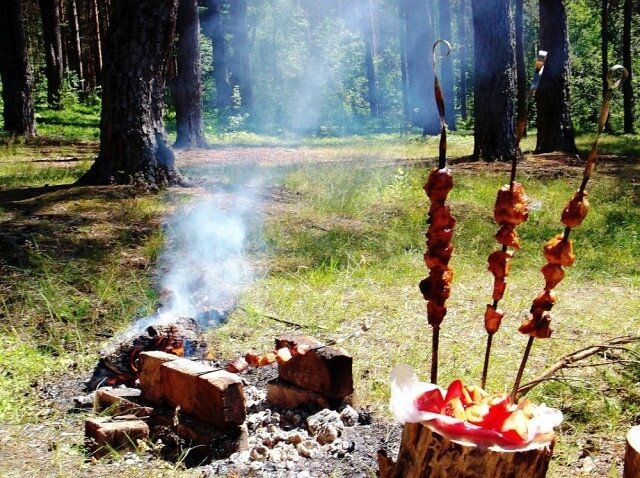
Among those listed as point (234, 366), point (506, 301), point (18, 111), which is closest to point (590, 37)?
point (18, 111)

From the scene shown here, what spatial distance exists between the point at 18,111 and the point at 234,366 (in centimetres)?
1098

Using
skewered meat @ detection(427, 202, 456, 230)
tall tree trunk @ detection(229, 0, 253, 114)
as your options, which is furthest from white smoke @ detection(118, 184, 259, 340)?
tall tree trunk @ detection(229, 0, 253, 114)

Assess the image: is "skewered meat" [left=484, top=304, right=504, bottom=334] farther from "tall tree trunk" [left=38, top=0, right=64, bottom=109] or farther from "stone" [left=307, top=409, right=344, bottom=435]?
"tall tree trunk" [left=38, top=0, right=64, bottom=109]

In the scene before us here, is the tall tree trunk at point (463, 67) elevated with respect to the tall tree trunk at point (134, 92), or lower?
elevated

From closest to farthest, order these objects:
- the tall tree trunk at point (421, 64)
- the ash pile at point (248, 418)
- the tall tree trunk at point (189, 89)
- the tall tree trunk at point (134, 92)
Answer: the ash pile at point (248, 418) < the tall tree trunk at point (134, 92) < the tall tree trunk at point (189, 89) < the tall tree trunk at point (421, 64)

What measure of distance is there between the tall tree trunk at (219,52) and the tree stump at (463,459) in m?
22.8

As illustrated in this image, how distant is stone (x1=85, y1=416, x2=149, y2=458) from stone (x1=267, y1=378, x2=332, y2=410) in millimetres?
698

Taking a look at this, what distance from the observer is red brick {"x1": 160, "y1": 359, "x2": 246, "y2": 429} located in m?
2.90

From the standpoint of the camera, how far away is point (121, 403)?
3182 mm

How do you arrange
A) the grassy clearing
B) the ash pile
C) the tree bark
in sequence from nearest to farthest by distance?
the ash pile < the grassy clearing < the tree bark

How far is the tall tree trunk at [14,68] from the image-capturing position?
41.4 feet

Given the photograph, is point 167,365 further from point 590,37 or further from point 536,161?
point 590,37

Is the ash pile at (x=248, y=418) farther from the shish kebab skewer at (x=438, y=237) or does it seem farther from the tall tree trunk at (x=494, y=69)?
the tall tree trunk at (x=494, y=69)

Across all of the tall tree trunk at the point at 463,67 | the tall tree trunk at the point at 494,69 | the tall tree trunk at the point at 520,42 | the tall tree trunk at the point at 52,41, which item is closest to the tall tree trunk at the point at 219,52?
the tall tree trunk at the point at 52,41
